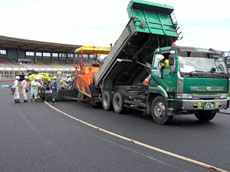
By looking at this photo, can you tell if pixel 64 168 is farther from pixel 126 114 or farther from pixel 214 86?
pixel 126 114

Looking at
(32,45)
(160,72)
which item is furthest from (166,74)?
(32,45)

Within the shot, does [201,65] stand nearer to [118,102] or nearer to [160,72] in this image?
[160,72]

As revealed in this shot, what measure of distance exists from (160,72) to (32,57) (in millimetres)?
58913

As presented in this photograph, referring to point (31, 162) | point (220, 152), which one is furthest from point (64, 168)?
point (220, 152)

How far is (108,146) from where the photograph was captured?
569 cm

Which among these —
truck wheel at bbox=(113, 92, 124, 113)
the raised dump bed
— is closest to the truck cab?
the raised dump bed

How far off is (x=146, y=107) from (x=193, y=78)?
2180mm

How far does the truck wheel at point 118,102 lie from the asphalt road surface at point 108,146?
77.3 inches

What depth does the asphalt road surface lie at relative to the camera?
4469 millimetres

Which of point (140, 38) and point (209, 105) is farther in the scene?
point (140, 38)

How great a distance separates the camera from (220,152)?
5227mm

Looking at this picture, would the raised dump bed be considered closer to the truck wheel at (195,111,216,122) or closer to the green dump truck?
the green dump truck

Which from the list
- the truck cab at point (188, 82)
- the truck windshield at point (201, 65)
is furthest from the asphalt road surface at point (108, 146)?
the truck windshield at point (201, 65)

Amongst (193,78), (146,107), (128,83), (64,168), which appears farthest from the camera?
(128,83)
